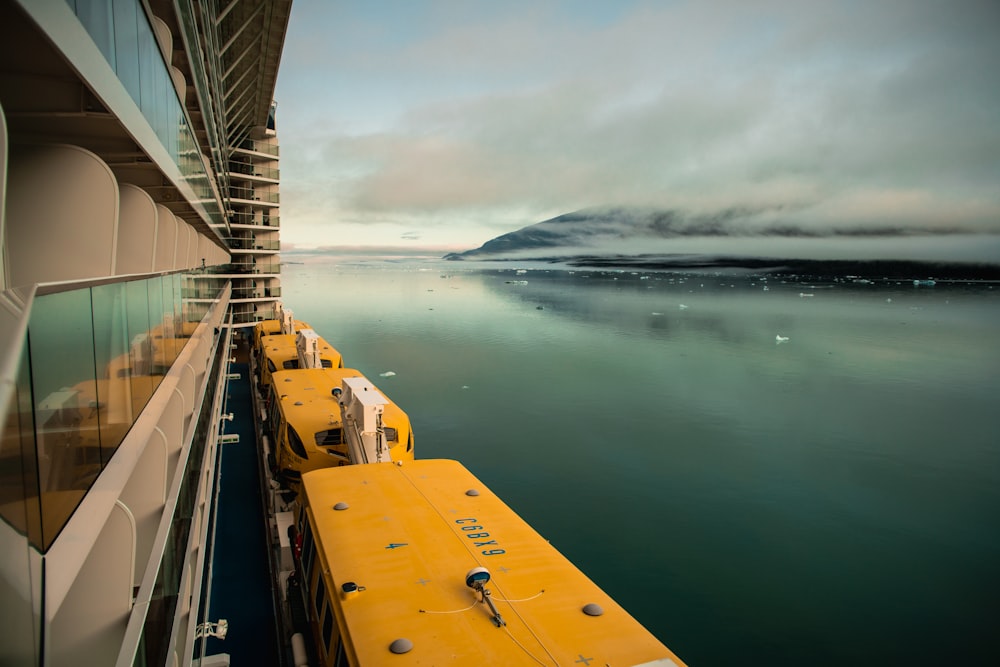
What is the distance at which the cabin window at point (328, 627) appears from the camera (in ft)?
17.8

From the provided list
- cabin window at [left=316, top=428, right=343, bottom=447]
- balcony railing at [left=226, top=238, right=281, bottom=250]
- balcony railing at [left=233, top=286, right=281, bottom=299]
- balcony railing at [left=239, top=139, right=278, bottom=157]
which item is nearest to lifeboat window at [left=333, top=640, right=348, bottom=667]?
cabin window at [left=316, top=428, right=343, bottom=447]

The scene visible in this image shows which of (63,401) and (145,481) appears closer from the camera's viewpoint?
(63,401)

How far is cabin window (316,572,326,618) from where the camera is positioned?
5.97m

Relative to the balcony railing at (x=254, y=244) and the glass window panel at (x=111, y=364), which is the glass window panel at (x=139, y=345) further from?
the balcony railing at (x=254, y=244)

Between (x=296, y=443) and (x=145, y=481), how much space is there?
7.57 metres

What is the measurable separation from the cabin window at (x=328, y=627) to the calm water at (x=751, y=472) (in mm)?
7925

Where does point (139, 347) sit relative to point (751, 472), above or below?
above

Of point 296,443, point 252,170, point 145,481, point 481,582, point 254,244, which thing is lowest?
point 296,443

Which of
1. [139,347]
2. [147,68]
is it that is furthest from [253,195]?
[139,347]

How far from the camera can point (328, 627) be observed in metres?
5.52

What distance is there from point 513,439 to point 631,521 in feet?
26.4

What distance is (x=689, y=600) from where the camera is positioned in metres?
12.5

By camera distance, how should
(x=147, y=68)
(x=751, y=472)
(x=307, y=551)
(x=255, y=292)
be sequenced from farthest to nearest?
(x=255, y=292), (x=751, y=472), (x=307, y=551), (x=147, y=68)

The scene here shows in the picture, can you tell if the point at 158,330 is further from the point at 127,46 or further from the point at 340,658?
the point at 340,658
